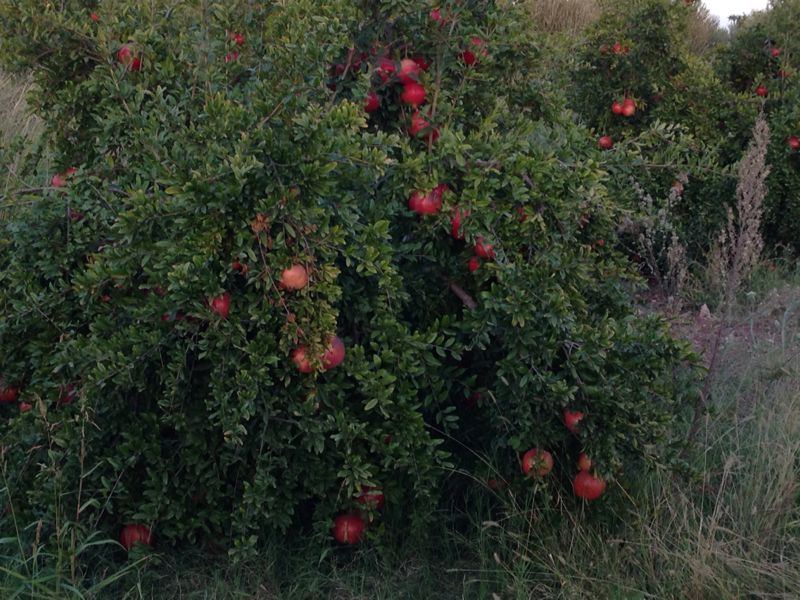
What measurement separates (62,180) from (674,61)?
465 cm

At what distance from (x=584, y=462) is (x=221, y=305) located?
130cm

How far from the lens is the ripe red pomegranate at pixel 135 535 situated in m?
3.00

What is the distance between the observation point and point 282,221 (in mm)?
2707

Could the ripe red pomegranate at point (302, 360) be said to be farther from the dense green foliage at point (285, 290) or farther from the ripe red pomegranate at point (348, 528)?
the ripe red pomegranate at point (348, 528)

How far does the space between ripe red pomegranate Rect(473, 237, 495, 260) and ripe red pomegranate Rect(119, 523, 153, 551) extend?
1.40 metres

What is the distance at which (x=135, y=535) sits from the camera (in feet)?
9.90

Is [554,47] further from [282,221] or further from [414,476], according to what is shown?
[414,476]

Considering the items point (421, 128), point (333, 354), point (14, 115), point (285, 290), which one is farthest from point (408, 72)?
point (14, 115)

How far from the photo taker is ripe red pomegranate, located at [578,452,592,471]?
3.03 meters

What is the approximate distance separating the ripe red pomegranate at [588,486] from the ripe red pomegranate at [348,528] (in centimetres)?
72

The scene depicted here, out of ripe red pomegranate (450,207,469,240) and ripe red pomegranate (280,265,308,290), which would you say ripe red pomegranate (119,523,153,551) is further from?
ripe red pomegranate (450,207,469,240)

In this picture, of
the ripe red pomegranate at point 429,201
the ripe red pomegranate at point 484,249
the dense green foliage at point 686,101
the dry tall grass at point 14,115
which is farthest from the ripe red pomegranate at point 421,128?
the dry tall grass at point 14,115

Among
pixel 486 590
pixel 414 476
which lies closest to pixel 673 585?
pixel 486 590

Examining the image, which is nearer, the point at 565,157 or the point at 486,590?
the point at 486,590
